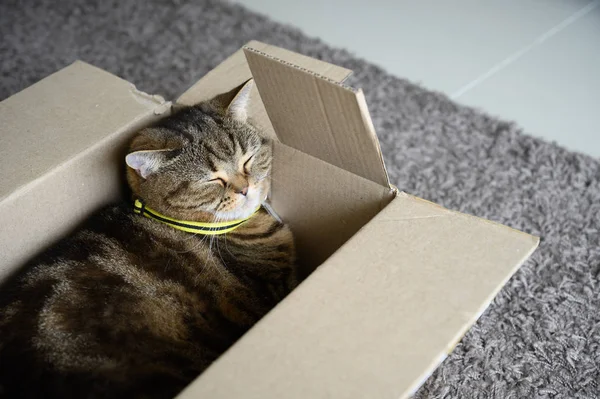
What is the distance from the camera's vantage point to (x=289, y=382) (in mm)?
759

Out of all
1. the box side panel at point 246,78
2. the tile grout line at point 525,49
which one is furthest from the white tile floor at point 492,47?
the box side panel at point 246,78

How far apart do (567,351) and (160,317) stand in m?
0.91

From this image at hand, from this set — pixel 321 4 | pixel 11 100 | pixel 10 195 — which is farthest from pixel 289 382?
pixel 321 4

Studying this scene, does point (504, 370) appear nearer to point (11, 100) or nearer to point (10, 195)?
point (10, 195)

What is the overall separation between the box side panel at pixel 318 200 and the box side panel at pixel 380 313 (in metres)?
0.13

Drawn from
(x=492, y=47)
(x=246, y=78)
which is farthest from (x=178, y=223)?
(x=492, y=47)

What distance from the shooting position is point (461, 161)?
1.83 metres

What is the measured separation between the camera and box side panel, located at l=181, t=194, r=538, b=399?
0.76 m

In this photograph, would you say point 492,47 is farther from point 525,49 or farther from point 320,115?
point 320,115

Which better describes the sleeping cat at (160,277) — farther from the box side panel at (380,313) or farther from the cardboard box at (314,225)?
the box side panel at (380,313)

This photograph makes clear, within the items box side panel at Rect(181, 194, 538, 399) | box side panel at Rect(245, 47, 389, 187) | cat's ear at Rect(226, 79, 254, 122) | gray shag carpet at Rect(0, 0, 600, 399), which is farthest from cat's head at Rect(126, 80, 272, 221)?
gray shag carpet at Rect(0, 0, 600, 399)

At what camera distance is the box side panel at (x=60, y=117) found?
3.59 ft

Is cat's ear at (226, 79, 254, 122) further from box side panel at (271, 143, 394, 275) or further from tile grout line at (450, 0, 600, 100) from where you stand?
tile grout line at (450, 0, 600, 100)

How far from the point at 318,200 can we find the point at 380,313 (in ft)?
1.41
